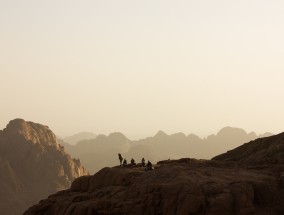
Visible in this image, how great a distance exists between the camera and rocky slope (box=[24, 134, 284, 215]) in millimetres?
42719

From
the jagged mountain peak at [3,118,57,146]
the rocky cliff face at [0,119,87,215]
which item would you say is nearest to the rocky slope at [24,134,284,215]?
the rocky cliff face at [0,119,87,215]

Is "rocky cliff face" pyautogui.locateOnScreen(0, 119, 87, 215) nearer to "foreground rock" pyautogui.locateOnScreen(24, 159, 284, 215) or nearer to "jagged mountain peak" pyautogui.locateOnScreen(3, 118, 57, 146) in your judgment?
"jagged mountain peak" pyautogui.locateOnScreen(3, 118, 57, 146)

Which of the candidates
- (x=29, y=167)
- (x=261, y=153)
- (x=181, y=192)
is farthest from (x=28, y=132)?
(x=181, y=192)

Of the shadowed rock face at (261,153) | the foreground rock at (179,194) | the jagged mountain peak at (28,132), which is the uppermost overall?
the jagged mountain peak at (28,132)

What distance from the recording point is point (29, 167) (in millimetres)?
166000

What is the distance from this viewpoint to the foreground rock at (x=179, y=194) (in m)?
42.7

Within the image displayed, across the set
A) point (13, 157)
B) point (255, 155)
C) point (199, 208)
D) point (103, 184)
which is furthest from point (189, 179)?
point (13, 157)

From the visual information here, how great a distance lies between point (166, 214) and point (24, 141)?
135523 millimetres

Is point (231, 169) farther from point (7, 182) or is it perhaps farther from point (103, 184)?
point (7, 182)

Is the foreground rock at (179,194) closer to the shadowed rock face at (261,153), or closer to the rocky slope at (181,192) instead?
the rocky slope at (181,192)

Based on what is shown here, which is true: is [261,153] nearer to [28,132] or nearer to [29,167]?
[29,167]

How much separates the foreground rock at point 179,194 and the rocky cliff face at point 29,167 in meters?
101

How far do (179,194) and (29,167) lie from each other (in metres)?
130

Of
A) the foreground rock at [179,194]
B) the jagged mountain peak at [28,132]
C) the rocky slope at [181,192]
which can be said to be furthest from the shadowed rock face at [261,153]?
the jagged mountain peak at [28,132]
